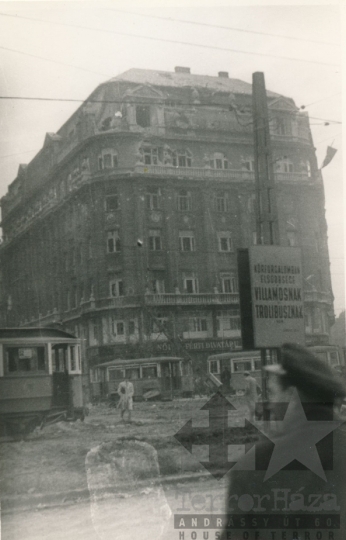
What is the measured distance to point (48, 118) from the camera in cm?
464

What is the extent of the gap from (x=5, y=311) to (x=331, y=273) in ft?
8.19

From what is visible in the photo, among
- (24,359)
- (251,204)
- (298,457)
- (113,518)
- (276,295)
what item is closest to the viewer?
(298,457)

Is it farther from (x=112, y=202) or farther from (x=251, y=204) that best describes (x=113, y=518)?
(x=251, y=204)

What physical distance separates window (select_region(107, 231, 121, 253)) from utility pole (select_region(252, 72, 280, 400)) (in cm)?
112

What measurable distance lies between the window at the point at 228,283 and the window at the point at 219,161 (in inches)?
34.5

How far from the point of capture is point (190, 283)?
462 centimetres

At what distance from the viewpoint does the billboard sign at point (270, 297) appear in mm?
4582

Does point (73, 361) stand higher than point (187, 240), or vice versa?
point (187, 240)

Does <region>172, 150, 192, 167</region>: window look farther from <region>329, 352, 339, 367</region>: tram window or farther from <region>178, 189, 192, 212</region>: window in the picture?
<region>329, 352, 339, 367</region>: tram window

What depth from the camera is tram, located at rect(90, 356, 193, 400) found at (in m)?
4.42

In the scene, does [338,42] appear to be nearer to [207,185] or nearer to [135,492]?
[207,185]

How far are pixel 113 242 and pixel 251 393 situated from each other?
1.55m

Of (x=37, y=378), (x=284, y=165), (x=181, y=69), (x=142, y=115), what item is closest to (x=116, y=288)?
(x=37, y=378)

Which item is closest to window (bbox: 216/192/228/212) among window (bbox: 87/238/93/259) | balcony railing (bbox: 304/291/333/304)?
balcony railing (bbox: 304/291/333/304)
